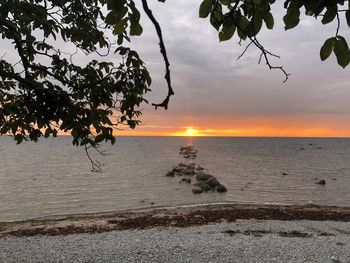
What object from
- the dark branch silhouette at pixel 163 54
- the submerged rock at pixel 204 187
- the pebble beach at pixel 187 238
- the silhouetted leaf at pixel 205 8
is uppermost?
the silhouetted leaf at pixel 205 8

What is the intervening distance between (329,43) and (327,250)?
14.3 metres

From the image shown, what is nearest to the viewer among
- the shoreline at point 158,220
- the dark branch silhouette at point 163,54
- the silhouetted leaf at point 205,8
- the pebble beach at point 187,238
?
the dark branch silhouette at point 163,54

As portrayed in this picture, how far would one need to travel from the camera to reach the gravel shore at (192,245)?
12961mm

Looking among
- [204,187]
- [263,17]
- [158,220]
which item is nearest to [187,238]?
[158,220]

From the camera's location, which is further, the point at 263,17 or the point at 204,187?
the point at 204,187

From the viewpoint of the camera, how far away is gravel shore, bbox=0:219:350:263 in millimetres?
12961

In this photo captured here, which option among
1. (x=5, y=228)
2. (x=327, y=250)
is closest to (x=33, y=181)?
(x=5, y=228)

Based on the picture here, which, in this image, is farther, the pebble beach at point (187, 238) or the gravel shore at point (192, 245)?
the pebble beach at point (187, 238)

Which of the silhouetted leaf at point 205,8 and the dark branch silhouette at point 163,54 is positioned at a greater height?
the silhouetted leaf at point 205,8

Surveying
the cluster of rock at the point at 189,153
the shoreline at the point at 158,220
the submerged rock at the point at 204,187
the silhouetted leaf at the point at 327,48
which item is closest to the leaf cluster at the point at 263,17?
the silhouetted leaf at the point at 327,48

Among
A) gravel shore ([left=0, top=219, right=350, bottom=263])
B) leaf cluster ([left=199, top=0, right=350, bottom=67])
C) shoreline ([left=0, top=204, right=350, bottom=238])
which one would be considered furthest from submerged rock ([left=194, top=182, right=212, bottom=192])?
leaf cluster ([left=199, top=0, right=350, bottom=67])

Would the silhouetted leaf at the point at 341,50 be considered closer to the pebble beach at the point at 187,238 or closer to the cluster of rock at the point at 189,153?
the pebble beach at the point at 187,238

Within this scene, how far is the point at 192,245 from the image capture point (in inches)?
562

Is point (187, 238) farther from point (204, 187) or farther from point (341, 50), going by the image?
point (204, 187)
